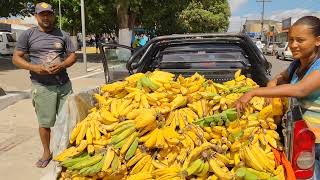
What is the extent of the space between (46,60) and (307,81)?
140 inches

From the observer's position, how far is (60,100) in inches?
221

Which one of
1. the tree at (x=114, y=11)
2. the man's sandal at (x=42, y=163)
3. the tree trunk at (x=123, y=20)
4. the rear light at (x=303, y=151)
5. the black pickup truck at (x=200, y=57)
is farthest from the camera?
the tree at (x=114, y=11)

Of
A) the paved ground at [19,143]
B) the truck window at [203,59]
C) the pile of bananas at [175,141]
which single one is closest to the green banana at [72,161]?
the pile of bananas at [175,141]

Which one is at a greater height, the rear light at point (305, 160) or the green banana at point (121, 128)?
the green banana at point (121, 128)

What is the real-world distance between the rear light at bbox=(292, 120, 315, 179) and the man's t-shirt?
3575 mm

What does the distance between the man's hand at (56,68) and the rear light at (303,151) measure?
Answer: 3.44m

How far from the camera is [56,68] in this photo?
5355 mm

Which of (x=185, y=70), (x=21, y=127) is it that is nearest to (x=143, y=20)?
(x=21, y=127)

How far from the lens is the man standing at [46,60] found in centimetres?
542

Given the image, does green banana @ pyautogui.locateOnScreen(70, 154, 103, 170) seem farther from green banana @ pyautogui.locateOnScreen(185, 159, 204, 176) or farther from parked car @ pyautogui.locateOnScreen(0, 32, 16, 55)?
parked car @ pyautogui.locateOnScreen(0, 32, 16, 55)

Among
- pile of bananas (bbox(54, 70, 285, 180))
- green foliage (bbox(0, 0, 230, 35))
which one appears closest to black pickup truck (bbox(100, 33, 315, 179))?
pile of bananas (bbox(54, 70, 285, 180))

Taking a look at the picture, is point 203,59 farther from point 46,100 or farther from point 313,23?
point 313,23

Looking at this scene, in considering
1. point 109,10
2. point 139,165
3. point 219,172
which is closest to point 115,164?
point 139,165

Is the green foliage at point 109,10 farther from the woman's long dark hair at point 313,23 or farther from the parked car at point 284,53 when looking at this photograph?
the woman's long dark hair at point 313,23
